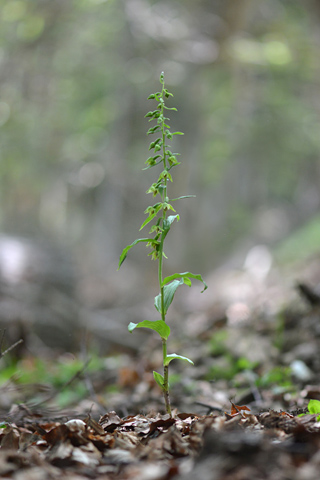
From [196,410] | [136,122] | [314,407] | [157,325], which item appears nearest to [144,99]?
[136,122]

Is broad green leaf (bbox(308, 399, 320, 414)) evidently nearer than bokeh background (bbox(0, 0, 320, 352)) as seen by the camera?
Yes

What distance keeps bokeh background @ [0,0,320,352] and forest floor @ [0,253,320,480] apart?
2.53 m

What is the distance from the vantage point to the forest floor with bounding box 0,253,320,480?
162cm

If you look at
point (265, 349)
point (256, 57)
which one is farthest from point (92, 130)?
point (265, 349)

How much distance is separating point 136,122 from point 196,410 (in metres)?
12.8

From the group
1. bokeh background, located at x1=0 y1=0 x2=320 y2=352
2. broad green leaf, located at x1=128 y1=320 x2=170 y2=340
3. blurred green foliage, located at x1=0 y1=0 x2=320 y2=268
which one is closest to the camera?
broad green leaf, located at x1=128 y1=320 x2=170 y2=340

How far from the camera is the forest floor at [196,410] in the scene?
63.6 inches

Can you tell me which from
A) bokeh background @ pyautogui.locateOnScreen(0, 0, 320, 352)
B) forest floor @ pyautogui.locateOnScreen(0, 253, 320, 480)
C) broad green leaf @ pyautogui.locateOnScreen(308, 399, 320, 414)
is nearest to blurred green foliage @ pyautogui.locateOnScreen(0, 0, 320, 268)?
bokeh background @ pyautogui.locateOnScreen(0, 0, 320, 352)

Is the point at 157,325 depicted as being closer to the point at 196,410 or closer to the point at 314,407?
the point at 314,407

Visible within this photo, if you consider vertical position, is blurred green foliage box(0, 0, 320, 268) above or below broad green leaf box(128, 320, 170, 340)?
above

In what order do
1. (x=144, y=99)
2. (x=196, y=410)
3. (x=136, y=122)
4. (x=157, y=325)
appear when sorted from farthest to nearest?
1. (x=136, y=122)
2. (x=144, y=99)
3. (x=196, y=410)
4. (x=157, y=325)

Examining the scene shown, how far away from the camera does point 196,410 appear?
3764 millimetres

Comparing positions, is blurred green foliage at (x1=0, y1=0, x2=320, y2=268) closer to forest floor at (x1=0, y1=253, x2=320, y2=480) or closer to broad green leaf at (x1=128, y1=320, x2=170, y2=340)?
forest floor at (x1=0, y1=253, x2=320, y2=480)

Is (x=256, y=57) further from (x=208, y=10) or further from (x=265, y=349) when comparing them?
(x=265, y=349)
